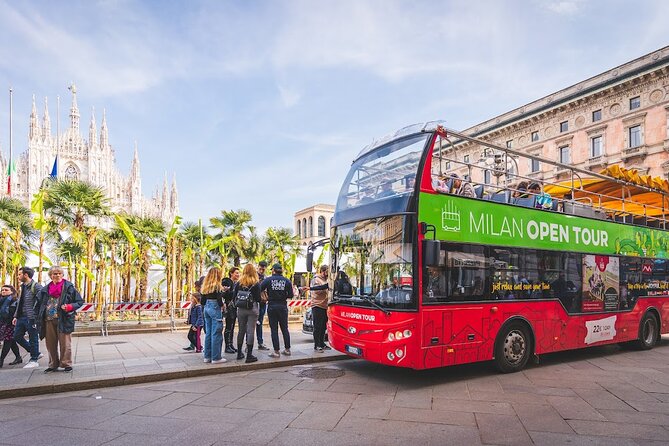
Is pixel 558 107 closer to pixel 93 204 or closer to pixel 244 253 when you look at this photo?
pixel 244 253

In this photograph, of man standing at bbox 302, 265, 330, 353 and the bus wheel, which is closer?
man standing at bbox 302, 265, 330, 353

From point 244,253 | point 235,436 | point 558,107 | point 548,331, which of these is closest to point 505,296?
point 548,331

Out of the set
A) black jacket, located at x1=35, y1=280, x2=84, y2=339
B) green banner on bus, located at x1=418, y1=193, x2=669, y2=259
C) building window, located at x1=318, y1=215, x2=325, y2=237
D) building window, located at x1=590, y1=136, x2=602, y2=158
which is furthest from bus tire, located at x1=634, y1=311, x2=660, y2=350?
building window, located at x1=318, y1=215, x2=325, y2=237

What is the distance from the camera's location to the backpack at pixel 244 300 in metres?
8.62

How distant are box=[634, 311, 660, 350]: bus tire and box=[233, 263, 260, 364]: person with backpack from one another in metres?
9.07

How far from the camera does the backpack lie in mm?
8625

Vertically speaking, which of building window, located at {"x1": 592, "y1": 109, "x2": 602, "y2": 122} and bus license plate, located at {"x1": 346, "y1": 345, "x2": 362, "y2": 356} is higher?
building window, located at {"x1": 592, "y1": 109, "x2": 602, "y2": 122}

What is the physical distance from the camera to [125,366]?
8.21m

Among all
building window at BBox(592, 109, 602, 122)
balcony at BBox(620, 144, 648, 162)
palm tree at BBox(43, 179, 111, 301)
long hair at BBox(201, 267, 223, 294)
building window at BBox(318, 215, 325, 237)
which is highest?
building window at BBox(592, 109, 602, 122)

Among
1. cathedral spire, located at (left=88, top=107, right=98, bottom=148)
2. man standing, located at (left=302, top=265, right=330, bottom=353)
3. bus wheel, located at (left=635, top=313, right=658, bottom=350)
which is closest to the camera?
man standing, located at (left=302, top=265, right=330, bottom=353)

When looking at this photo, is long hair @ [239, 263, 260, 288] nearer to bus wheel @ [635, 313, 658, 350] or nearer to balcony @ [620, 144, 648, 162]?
bus wheel @ [635, 313, 658, 350]

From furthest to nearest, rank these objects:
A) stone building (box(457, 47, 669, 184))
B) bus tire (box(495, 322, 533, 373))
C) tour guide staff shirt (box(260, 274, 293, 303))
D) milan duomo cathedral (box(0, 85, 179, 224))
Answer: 1. milan duomo cathedral (box(0, 85, 179, 224))
2. stone building (box(457, 47, 669, 184))
3. tour guide staff shirt (box(260, 274, 293, 303))
4. bus tire (box(495, 322, 533, 373))

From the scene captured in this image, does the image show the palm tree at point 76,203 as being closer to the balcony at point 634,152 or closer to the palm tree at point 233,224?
the palm tree at point 233,224

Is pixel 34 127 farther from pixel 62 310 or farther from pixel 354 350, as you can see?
pixel 354 350
